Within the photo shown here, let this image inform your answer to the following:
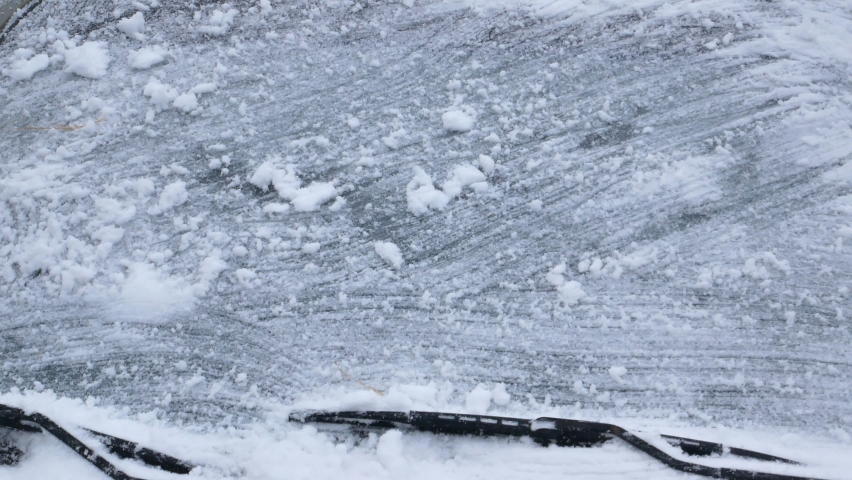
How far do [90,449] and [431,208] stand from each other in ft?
3.99

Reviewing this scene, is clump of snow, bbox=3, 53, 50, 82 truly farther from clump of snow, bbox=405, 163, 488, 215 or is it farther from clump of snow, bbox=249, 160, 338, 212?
clump of snow, bbox=405, 163, 488, 215

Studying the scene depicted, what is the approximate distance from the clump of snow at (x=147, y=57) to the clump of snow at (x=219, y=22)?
0.60ft

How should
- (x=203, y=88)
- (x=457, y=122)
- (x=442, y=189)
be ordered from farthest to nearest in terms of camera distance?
1. (x=203, y=88)
2. (x=457, y=122)
3. (x=442, y=189)

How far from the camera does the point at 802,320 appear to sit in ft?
5.70

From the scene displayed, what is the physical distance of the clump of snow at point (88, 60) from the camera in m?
2.27

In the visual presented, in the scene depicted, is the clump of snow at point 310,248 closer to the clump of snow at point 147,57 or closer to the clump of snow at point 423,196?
the clump of snow at point 423,196

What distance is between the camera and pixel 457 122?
2100mm

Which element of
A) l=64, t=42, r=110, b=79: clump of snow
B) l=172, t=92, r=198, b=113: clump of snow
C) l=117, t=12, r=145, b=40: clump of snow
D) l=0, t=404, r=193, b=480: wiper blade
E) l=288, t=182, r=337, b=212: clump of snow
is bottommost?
l=0, t=404, r=193, b=480: wiper blade

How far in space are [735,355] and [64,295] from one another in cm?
205

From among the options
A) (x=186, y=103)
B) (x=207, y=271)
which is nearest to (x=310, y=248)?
(x=207, y=271)

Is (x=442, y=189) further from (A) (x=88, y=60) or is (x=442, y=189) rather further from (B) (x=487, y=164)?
(A) (x=88, y=60)

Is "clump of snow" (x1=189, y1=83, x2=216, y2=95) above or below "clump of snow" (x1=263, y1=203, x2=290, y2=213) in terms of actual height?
above

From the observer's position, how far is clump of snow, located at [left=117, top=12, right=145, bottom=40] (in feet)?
7.80

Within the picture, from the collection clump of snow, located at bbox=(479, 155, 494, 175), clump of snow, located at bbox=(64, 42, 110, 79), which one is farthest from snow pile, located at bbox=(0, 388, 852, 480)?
clump of snow, located at bbox=(64, 42, 110, 79)
